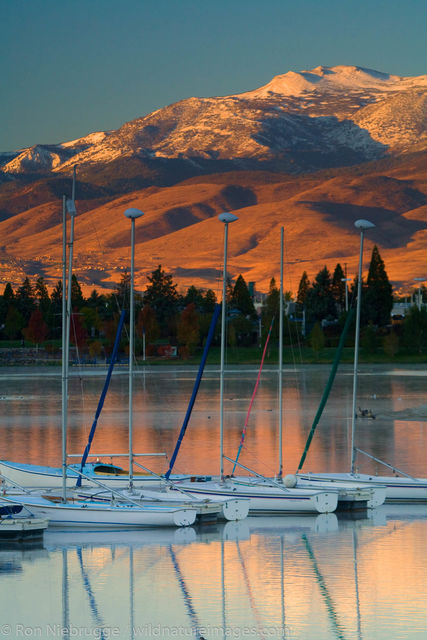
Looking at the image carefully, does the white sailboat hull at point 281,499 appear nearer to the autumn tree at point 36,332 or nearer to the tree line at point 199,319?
the tree line at point 199,319

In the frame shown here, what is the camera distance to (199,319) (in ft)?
470

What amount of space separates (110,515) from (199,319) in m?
111

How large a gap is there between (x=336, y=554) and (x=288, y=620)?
611cm

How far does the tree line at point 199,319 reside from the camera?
132250 millimetres

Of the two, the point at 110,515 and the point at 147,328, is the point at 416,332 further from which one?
the point at 110,515

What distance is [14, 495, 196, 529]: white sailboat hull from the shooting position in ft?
105

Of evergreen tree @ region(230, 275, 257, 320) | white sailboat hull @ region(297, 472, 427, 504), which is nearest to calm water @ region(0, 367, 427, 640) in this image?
white sailboat hull @ region(297, 472, 427, 504)

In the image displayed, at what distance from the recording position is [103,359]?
12975 cm

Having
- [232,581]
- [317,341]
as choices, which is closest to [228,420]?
[232,581]

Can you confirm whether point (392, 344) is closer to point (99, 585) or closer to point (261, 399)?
point (261, 399)

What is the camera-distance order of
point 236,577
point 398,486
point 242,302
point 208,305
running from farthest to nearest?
1. point 242,302
2. point 208,305
3. point 398,486
4. point 236,577

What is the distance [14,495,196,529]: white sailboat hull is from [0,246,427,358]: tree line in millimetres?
83997

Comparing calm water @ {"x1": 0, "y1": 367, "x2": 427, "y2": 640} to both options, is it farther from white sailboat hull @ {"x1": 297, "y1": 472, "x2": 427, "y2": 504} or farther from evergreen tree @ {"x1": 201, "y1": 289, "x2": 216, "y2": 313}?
evergreen tree @ {"x1": 201, "y1": 289, "x2": 216, "y2": 313}

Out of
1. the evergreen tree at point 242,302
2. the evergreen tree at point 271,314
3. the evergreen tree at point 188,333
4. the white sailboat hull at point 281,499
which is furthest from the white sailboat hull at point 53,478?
the evergreen tree at point 242,302
